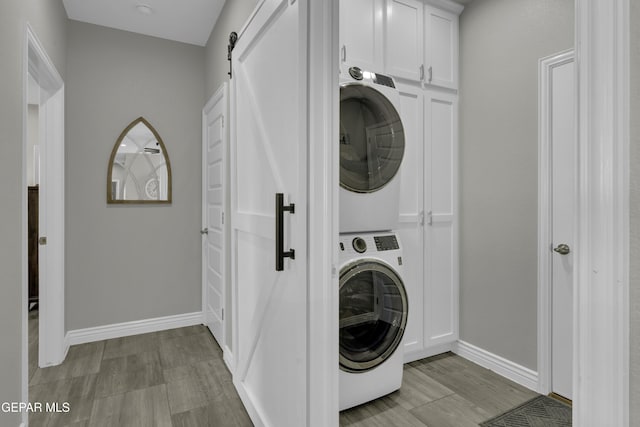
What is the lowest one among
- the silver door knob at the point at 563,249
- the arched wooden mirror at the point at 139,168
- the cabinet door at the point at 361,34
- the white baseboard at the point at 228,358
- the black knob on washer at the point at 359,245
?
the white baseboard at the point at 228,358

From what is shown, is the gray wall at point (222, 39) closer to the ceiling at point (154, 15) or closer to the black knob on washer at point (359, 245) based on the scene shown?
the ceiling at point (154, 15)

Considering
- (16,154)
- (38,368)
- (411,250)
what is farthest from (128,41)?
(411,250)

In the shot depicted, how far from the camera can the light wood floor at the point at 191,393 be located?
1997 millimetres

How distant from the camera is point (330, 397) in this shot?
52.7 inches

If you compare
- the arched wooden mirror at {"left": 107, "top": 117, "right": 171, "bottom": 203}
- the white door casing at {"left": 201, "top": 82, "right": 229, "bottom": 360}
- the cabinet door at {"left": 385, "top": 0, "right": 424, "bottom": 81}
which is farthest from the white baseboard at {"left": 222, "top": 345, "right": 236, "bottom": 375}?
the cabinet door at {"left": 385, "top": 0, "right": 424, "bottom": 81}

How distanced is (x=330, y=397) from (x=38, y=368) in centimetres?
249

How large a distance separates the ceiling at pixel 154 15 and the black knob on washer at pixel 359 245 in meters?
2.15

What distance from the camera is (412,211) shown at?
2576mm

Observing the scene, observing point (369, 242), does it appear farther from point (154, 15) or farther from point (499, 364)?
point (154, 15)

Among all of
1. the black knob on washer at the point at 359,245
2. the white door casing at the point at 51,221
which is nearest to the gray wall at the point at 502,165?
the black knob on washer at the point at 359,245

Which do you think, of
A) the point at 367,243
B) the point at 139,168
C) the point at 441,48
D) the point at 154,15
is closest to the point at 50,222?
the point at 139,168

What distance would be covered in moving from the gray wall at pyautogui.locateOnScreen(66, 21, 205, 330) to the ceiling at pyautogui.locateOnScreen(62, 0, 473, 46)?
11 cm

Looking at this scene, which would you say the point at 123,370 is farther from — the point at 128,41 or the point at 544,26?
the point at 544,26

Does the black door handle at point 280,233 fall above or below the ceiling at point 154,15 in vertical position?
below
